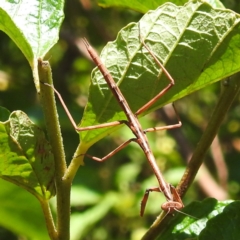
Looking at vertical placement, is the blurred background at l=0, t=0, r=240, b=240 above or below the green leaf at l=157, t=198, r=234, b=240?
below

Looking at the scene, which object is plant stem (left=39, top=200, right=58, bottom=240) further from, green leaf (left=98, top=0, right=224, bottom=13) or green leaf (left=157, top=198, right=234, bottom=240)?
green leaf (left=98, top=0, right=224, bottom=13)

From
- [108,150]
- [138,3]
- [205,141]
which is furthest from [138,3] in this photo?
[108,150]

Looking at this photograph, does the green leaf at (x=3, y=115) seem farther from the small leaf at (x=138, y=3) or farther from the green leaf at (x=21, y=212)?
the green leaf at (x=21, y=212)

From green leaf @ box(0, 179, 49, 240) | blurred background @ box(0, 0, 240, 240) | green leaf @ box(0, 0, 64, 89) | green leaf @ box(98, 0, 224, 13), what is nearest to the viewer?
green leaf @ box(0, 0, 64, 89)

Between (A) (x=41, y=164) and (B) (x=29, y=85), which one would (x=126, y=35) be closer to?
(A) (x=41, y=164)

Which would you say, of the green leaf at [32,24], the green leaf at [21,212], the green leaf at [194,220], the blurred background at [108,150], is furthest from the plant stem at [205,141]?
the blurred background at [108,150]

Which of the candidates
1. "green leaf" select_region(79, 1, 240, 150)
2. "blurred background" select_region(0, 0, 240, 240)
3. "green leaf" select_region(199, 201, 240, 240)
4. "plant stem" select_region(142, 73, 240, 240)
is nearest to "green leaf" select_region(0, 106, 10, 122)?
"green leaf" select_region(79, 1, 240, 150)

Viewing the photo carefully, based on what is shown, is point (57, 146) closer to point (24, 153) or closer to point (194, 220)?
point (24, 153)
